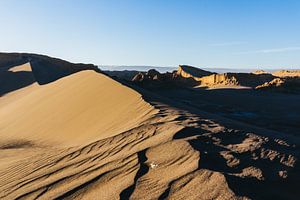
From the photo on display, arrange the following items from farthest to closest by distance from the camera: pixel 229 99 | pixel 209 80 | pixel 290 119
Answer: pixel 209 80 → pixel 229 99 → pixel 290 119

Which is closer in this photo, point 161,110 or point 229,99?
point 161,110

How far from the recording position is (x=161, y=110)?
7.13m

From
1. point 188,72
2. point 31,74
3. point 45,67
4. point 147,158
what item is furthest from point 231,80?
point 147,158

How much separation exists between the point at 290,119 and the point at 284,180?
7737mm

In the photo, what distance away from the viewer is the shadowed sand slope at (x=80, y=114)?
24.5ft

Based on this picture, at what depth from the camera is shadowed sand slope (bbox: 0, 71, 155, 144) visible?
294 inches

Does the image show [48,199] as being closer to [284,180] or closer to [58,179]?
[58,179]

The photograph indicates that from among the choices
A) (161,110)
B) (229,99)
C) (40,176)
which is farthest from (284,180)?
(229,99)

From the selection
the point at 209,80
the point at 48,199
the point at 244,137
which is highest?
the point at 244,137

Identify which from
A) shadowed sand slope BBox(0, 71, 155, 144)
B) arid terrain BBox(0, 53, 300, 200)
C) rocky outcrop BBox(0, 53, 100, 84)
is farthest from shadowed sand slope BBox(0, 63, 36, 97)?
arid terrain BBox(0, 53, 300, 200)

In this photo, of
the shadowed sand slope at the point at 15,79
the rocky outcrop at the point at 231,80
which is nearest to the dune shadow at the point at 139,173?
the rocky outcrop at the point at 231,80

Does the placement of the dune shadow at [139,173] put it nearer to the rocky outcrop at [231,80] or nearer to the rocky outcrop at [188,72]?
the rocky outcrop at [231,80]

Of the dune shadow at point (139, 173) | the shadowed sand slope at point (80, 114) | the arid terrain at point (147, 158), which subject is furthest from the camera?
the shadowed sand slope at point (80, 114)

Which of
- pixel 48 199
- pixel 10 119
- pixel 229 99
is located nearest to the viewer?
pixel 48 199
